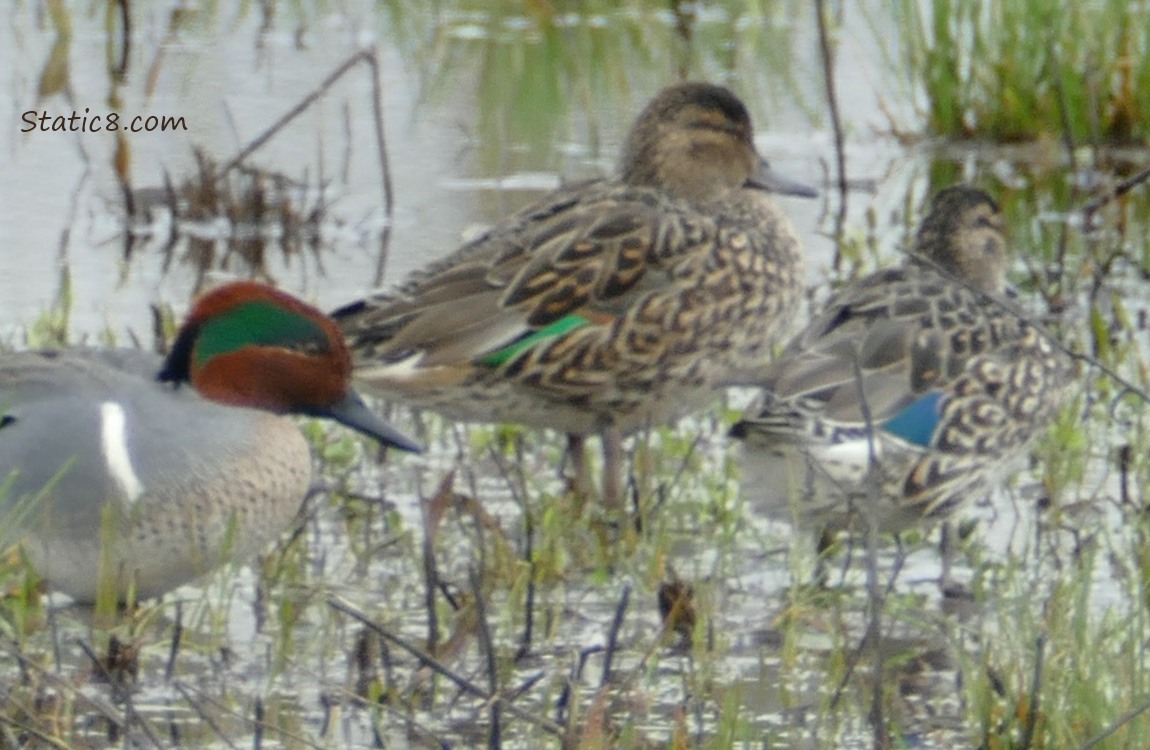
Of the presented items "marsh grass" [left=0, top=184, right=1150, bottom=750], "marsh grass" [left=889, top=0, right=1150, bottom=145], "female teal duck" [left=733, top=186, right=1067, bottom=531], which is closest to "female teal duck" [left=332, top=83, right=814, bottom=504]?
"marsh grass" [left=0, top=184, right=1150, bottom=750]

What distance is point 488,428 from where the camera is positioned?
6.17 metres

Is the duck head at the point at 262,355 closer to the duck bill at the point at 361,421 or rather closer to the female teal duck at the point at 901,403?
the duck bill at the point at 361,421

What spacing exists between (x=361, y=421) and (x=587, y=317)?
3.51 ft

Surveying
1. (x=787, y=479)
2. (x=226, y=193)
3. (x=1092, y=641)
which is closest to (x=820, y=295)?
(x=226, y=193)

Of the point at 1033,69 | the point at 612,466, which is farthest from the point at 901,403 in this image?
the point at 1033,69

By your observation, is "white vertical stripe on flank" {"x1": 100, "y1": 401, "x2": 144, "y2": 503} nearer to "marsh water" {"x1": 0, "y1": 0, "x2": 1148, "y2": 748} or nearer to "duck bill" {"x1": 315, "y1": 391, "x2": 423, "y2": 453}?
"marsh water" {"x1": 0, "y1": 0, "x2": 1148, "y2": 748}

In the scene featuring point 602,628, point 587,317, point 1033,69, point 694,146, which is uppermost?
point 694,146

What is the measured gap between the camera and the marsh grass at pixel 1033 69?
9078 mm

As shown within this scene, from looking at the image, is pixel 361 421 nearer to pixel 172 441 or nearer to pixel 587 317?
pixel 172 441

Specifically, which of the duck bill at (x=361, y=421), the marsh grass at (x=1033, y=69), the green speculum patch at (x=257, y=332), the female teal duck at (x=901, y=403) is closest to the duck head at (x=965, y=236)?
the female teal duck at (x=901, y=403)

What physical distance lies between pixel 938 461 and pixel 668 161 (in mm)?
1483

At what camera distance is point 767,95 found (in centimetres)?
1019

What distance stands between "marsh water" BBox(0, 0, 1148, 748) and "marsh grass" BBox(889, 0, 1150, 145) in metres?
0.13

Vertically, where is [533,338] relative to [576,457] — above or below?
above
